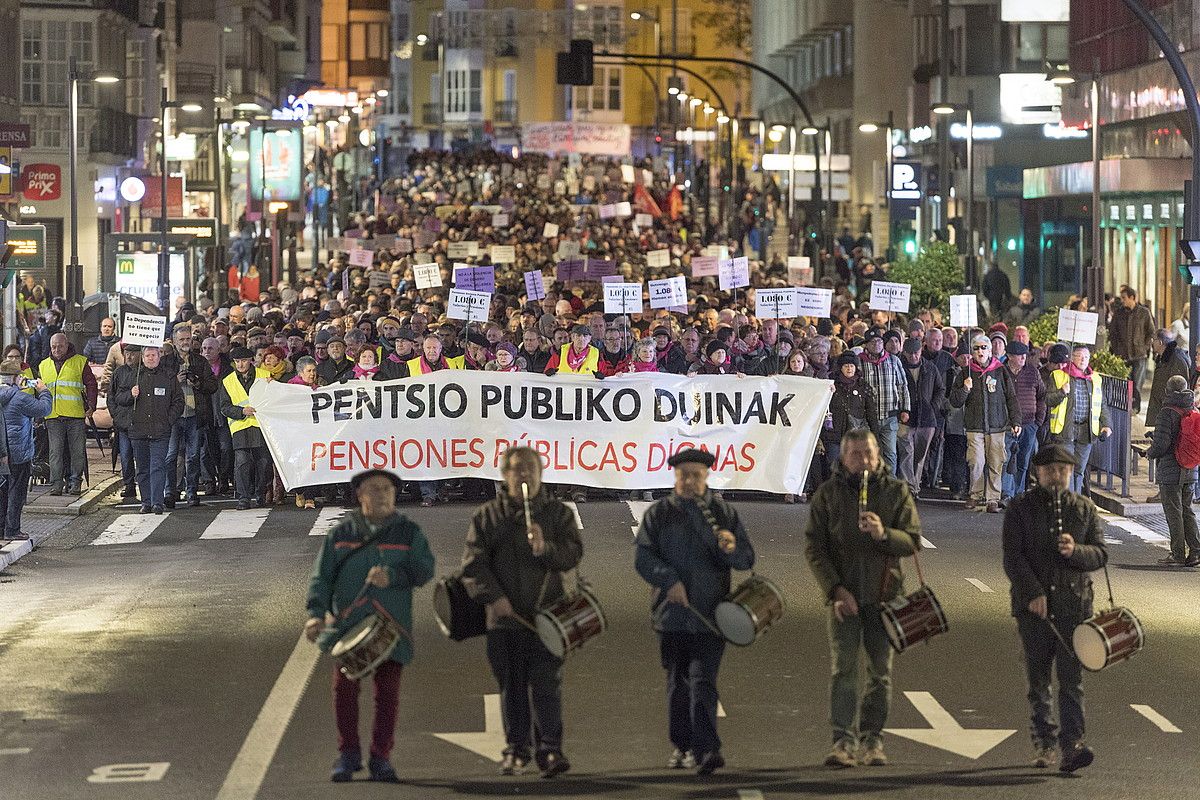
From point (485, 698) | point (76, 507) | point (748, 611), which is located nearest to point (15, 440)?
point (76, 507)

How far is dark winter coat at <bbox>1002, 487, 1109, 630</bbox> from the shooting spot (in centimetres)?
1155

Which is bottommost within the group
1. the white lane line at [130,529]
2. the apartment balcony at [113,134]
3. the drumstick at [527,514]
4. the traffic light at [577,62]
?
the white lane line at [130,529]

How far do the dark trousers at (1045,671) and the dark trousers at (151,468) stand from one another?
1287cm

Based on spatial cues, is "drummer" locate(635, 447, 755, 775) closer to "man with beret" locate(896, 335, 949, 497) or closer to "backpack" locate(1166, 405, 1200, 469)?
"backpack" locate(1166, 405, 1200, 469)

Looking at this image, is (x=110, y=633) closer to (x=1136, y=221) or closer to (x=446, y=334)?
(x=446, y=334)

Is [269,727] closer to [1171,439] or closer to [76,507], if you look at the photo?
[1171,439]

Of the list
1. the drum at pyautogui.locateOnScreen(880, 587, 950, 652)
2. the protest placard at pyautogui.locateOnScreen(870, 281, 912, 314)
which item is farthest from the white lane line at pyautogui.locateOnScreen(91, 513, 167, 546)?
the drum at pyautogui.locateOnScreen(880, 587, 950, 652)

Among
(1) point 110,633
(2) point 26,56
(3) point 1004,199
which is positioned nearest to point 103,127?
(2) point 26,56

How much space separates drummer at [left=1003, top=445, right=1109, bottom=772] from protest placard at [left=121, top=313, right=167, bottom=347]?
13425mm

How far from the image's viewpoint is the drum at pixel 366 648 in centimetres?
1095

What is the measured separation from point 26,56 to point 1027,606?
45.6 metres

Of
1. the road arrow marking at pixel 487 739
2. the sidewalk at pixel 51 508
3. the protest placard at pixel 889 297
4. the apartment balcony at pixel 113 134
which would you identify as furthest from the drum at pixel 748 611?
the apartment balcony at pixel 113 134

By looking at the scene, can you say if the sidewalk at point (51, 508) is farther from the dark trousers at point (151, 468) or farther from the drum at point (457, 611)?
the drum at point (457, 611)

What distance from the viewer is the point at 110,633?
16.0 meters
